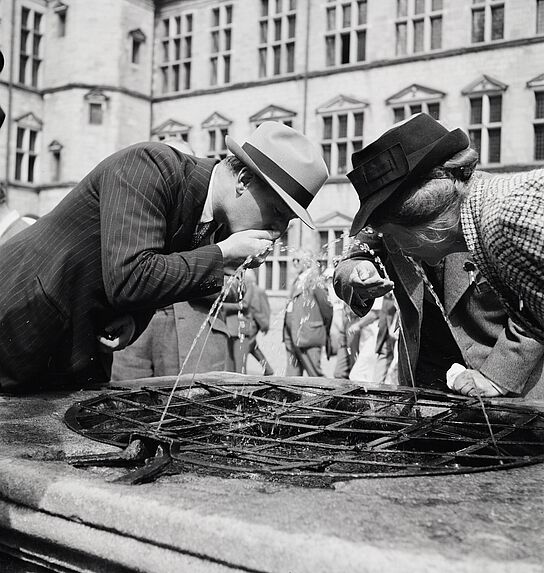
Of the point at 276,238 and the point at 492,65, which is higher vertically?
the point at 492,65

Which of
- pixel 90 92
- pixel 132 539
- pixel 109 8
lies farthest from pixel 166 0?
pixel 132 539

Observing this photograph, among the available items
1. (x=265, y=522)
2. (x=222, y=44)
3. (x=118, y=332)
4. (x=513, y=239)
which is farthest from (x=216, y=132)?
(x=265, y=522)

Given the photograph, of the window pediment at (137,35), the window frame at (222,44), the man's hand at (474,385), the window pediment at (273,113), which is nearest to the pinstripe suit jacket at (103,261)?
the man's hand at (474,385)

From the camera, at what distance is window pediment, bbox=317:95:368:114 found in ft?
66.8

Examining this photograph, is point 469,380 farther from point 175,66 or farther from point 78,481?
point 175,66

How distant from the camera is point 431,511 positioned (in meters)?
1.44

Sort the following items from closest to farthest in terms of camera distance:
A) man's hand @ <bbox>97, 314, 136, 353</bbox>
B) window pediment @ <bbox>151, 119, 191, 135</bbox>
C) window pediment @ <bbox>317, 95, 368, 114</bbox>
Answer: man's hand @ <bbox>97, 314, 136, 353</bbox>
window pediment @ <bbox>317, 95, 368, 114</bbox>
window pediment @ <bbox>151, 119, 191, 135</bbox>

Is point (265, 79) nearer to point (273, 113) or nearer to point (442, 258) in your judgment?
point (273, 113)

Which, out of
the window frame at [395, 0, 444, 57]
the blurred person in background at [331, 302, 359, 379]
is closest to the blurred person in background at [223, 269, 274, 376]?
the blurred person in background at [331, 302, 359, 379]

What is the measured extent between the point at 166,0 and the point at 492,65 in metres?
11.2

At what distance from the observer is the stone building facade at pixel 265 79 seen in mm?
18547

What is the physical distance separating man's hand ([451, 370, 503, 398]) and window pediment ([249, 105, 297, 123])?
1903 centimetres

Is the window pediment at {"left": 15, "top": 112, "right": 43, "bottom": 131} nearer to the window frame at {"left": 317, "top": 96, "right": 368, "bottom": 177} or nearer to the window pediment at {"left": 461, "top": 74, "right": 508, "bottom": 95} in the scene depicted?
the window frame at {"left": 317, "top": 96, "right": 368, "bottom": 177}

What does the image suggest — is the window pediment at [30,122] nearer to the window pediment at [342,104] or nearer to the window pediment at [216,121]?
the window pediment at [216,121]
